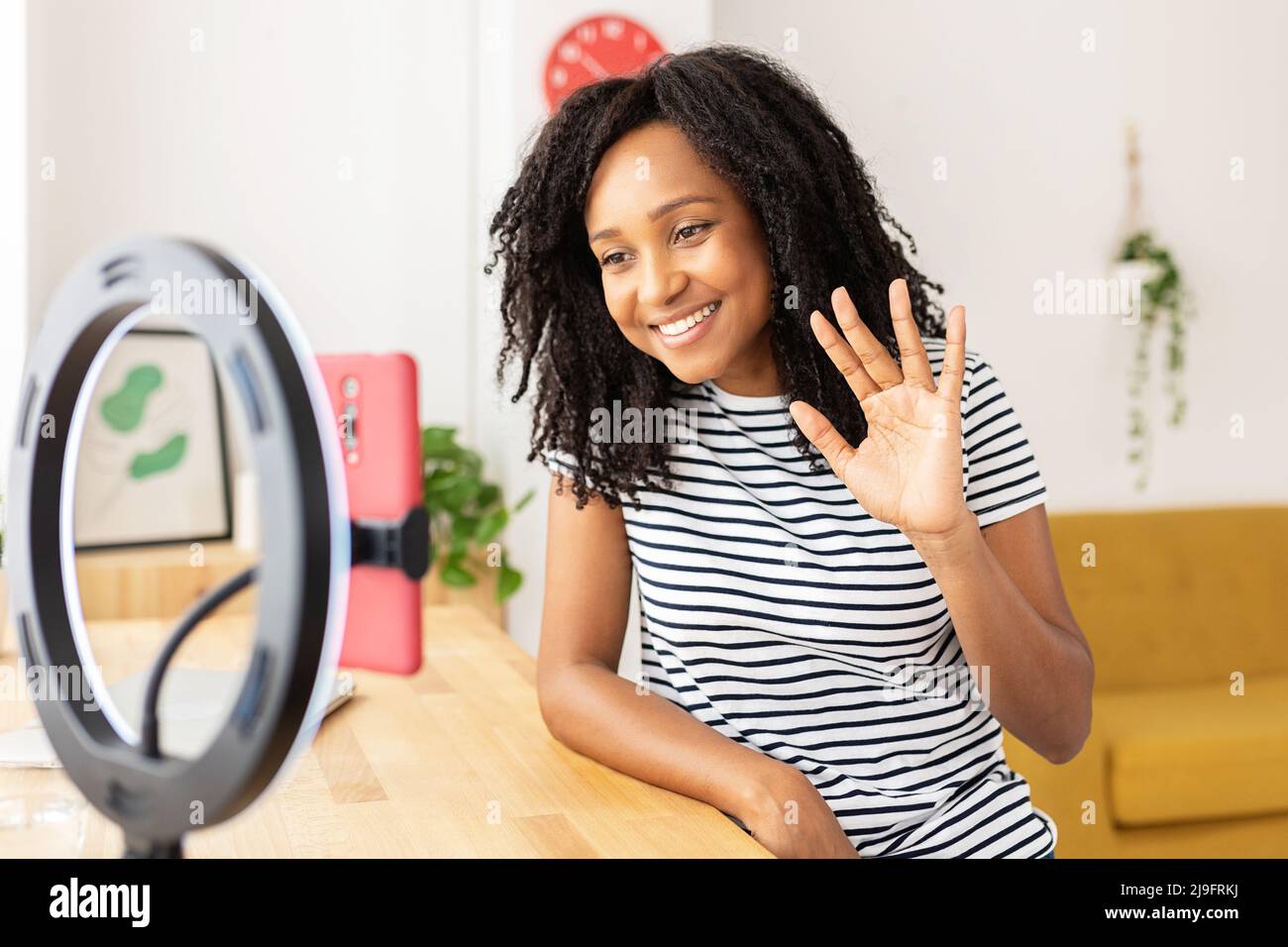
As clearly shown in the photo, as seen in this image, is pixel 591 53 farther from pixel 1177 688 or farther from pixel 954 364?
pixel 1177 688

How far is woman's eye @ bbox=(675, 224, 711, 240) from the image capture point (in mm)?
962

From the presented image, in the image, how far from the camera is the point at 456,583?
2.11 metres

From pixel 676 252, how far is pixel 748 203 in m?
0.08

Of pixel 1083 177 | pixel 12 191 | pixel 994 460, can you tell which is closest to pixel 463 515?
pixel 12 191

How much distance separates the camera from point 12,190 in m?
2.05

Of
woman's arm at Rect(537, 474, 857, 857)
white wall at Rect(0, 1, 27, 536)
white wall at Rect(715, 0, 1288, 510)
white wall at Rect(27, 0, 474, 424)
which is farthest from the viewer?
white wall at Rect(715, 0, 1288, 510)

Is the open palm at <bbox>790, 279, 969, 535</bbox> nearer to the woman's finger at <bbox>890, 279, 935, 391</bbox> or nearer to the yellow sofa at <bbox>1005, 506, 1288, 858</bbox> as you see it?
the woman's finger at <bbox>890, 279, 935, 391</bbox>

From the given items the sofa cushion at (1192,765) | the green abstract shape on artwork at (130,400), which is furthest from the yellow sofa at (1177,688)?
the green abstract shape on artwork at (130,400)

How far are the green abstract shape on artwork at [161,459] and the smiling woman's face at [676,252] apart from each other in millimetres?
1450

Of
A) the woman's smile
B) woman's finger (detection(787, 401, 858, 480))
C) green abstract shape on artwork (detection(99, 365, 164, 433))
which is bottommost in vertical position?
green abstract shape on artwork (detection(99, 365, 164, 433))

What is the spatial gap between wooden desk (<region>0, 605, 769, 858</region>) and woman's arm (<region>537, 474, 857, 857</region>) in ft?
0.07

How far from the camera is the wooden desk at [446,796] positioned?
731 mm

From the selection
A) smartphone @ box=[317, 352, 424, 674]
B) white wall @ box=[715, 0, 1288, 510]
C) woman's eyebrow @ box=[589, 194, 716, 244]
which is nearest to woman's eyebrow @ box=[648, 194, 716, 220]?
woman's eyebrow @ box=[589, 194, 716, 244]

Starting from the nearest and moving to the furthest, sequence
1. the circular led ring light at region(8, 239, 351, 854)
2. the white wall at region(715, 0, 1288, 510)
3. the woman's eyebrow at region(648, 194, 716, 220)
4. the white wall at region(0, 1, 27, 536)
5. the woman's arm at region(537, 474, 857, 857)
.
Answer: the circular led ring light at region(8, 239, 351, 854), the woman's arm at region(537, 474, 857, 857), the woman's eyebrow at region(648, 194, 716, 220), the white wall at region(0, 1, 27, 536), the white wall at region(715, 0, 1288, 510)
